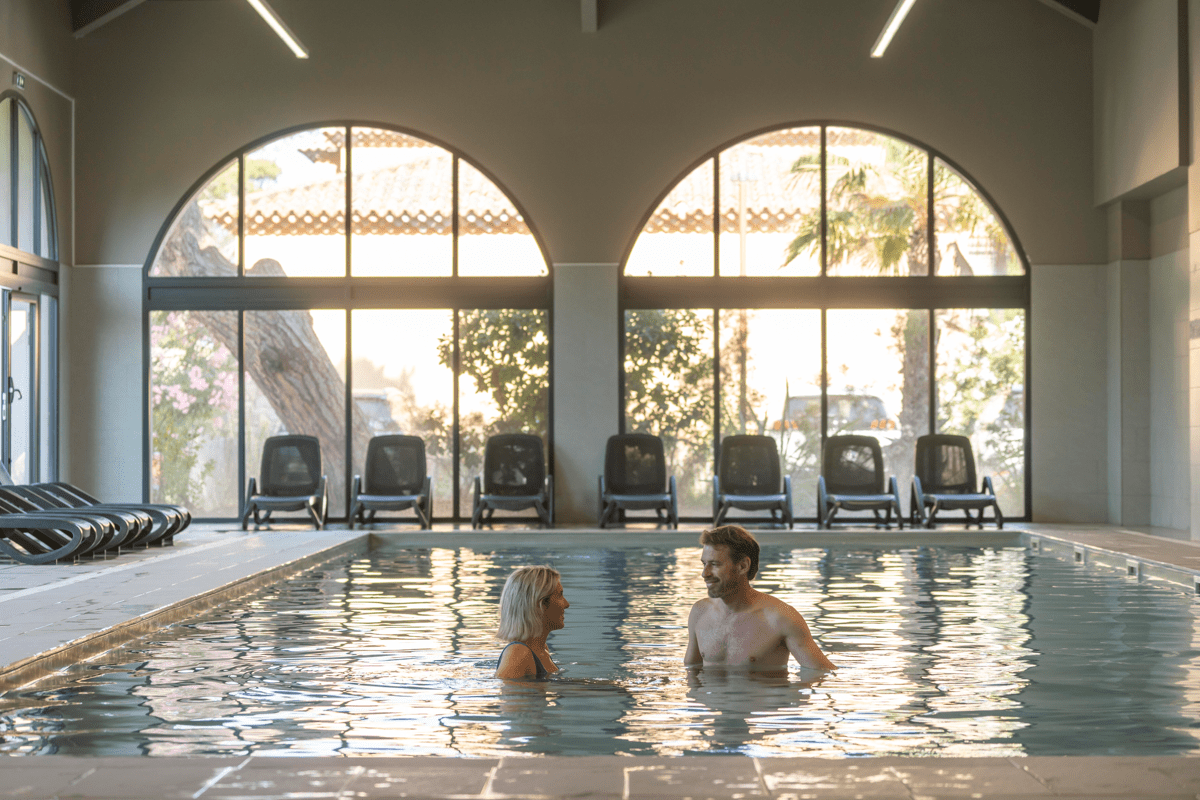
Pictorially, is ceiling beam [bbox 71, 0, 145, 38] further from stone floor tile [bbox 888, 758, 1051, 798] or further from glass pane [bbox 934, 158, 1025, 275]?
stone floor tile [bbox 888, 758, 1051, 798]

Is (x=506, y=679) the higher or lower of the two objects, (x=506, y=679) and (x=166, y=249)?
the lower

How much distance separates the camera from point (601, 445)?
38.3ft

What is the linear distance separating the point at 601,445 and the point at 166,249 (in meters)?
4.85

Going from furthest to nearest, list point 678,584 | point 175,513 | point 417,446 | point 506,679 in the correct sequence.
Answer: point 417,446 < point 175,513 < point 678,584 < point 506,679

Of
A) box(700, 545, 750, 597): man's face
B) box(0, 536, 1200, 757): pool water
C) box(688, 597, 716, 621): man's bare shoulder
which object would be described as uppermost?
box(700, 545, 750, 597): man's face

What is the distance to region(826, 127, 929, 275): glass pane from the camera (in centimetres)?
1184

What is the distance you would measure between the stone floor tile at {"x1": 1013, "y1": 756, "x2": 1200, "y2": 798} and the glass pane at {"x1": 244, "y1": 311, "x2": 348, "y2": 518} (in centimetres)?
982

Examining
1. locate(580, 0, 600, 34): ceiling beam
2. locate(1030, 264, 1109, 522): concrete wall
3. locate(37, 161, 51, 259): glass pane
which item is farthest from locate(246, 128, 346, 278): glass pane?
locate(1030, 264, 1109, 522): concrete wall

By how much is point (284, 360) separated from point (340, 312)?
77cm

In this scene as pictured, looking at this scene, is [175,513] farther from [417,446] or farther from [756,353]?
[756,353]

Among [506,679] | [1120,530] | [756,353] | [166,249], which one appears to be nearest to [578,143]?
[756,353]

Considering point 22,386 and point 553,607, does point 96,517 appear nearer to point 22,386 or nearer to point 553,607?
point 22,386

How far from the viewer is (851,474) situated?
11.4m

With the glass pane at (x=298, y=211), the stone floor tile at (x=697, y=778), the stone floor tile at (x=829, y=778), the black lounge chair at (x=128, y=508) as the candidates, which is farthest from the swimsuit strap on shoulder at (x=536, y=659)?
the glass pane at (x=298, y=211)
